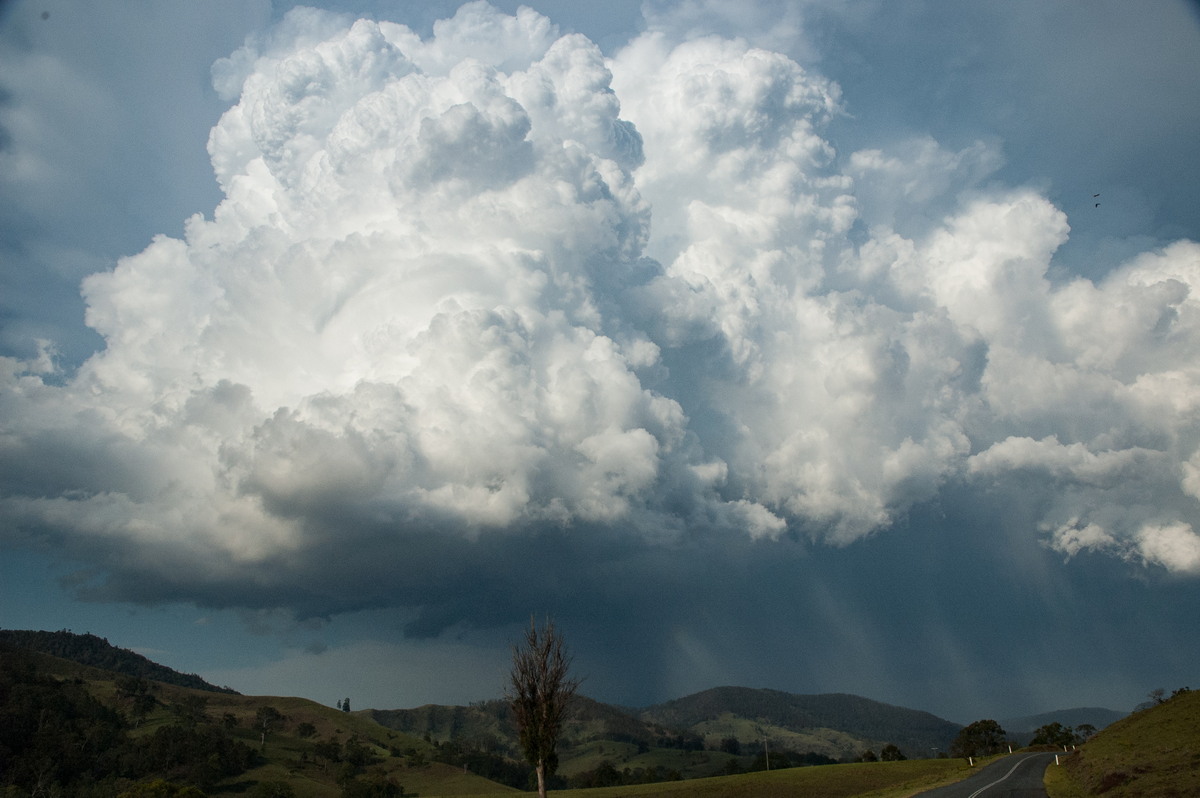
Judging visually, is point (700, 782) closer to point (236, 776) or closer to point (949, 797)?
point (949, 797)

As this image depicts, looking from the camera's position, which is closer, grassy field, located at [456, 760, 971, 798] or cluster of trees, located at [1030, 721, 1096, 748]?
grassy field, located at [456, 760, 971, 798]

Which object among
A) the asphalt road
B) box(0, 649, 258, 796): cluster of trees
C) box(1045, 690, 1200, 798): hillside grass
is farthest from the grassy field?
box(0, 649, 258, 796): cluster of trees

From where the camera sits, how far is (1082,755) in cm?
6994

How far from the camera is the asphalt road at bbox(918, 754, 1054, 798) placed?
4978cm

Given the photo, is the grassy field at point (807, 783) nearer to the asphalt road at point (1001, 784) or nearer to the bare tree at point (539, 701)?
the asphalt road at point (1001, 784)

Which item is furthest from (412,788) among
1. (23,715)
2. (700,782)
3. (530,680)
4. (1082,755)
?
(530,680)

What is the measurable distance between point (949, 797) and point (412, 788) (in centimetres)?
17121

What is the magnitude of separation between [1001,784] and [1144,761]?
979cm

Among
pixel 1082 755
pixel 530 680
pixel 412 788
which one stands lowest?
pixel 412 788

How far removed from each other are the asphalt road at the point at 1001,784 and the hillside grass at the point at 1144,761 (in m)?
1.14

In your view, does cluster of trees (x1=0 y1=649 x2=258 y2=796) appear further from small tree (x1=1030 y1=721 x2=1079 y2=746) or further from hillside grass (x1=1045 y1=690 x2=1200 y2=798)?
hillside grass (x1=1045 y1=690 x2=1200 y2=798)

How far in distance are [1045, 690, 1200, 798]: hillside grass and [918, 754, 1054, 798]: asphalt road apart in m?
1.14

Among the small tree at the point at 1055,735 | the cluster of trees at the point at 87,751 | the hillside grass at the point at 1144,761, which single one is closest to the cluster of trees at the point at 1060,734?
the small tree at the point at 1055,735

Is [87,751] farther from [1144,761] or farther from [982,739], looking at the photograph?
[1144,761]
